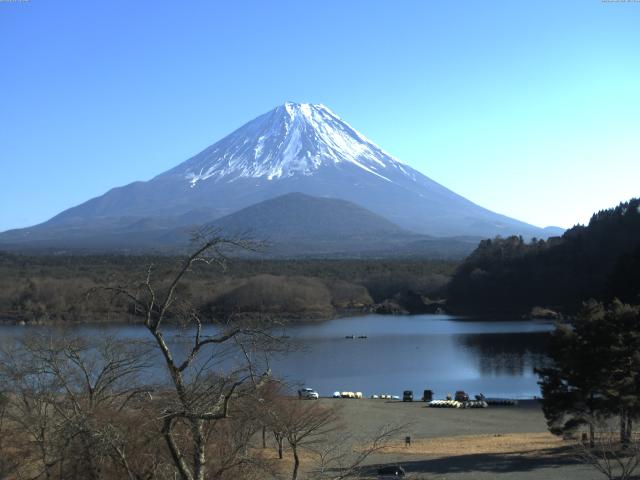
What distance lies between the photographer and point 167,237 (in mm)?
111188

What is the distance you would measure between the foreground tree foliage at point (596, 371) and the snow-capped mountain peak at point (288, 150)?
140489 millimetres

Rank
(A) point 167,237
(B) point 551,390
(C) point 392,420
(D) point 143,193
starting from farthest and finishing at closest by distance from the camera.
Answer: (D) point 143,193 < (A) point 167,237 < (C) point 392,420 < (B) point 551,390

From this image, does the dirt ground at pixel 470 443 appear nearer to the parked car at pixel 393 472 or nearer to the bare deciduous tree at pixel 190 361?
the parked car at pixel 393 472

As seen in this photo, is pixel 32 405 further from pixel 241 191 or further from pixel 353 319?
pixel 241 191

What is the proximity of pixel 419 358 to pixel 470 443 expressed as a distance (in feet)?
52.0

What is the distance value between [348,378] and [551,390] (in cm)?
1389

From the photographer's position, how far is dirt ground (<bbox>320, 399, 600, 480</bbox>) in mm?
11617

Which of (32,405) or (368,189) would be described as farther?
(368,189)

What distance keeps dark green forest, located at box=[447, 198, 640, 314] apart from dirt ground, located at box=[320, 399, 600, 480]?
2917 cm

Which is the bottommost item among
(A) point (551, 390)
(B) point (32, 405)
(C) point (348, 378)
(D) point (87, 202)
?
(C) point (348, 378)

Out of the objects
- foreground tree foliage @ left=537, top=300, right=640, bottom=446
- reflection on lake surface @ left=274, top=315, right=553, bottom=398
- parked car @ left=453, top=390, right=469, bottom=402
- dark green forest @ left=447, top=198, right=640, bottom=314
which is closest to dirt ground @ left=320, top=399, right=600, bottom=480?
foreground tree foliage @ left=537, top=300, right=640, bottom=446

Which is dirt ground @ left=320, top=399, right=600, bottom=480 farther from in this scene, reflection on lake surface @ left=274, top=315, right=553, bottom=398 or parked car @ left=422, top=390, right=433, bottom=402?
reflection on lake surface @ left=274, top=315, right=553, bottom=398

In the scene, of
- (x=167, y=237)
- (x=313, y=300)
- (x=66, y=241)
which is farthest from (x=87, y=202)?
(x=313, y=300)

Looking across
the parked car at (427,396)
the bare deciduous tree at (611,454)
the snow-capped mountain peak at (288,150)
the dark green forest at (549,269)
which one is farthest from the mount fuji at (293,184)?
the bare deciduous tree at (611,454)
